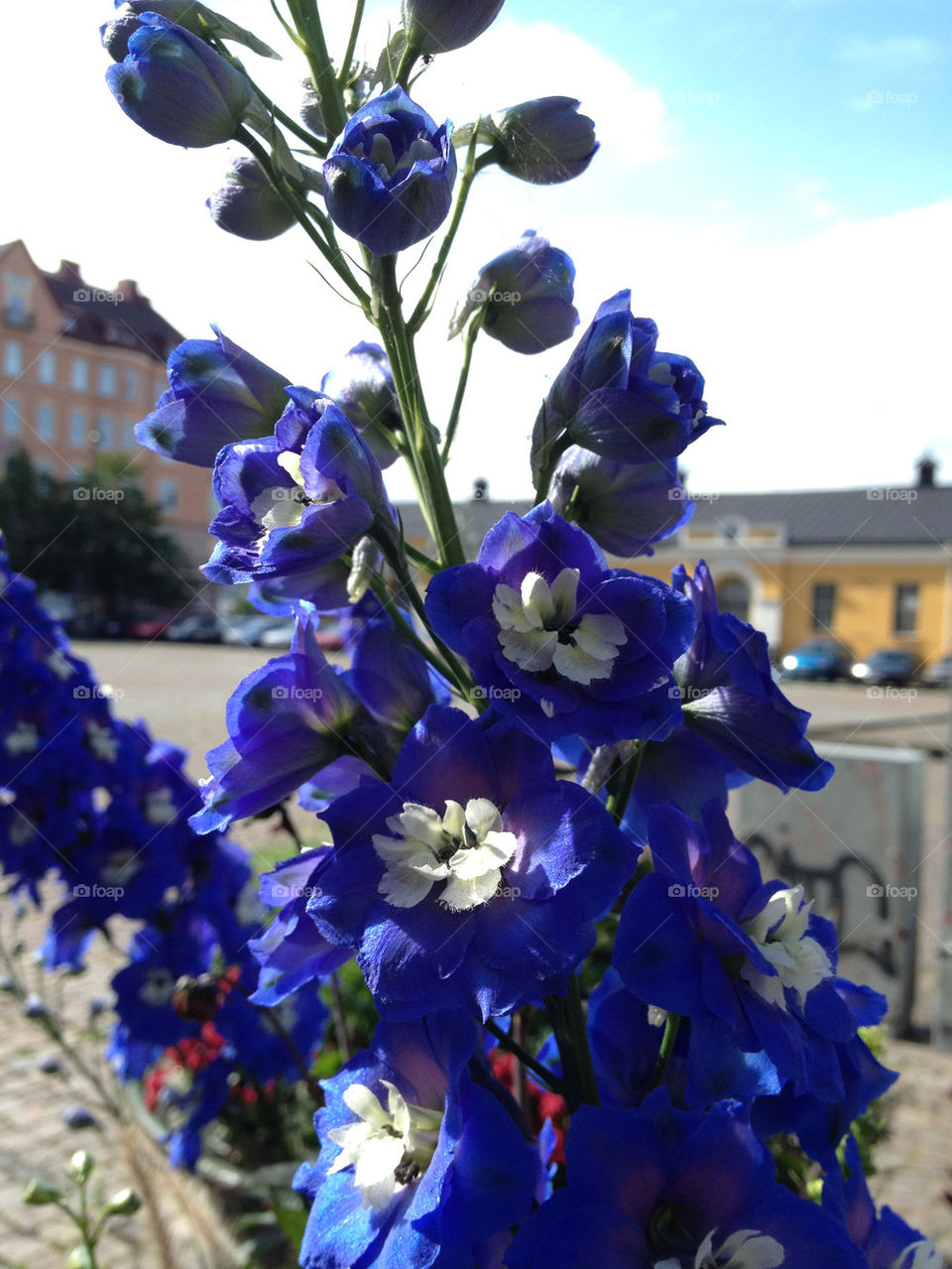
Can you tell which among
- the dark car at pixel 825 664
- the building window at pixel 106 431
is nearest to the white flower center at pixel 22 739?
the dark car at pixel 825 664

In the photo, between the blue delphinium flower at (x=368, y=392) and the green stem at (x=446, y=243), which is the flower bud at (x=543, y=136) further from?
the blue delphinium flower at (x=368, y=392)

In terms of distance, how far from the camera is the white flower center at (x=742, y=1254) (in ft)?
2.00

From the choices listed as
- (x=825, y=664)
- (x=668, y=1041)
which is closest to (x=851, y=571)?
(x=825, y=664)

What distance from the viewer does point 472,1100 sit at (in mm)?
682

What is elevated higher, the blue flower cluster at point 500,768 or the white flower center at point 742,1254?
the blue flower cluster at point 500,768

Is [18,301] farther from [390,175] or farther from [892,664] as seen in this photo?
[390,175]

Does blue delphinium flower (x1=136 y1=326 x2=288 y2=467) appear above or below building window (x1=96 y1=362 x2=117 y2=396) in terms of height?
below

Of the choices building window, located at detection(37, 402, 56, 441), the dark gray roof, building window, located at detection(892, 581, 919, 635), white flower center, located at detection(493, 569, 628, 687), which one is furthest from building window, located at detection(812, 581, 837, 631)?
white flower center, located at detection(493, 569, 628, 687)

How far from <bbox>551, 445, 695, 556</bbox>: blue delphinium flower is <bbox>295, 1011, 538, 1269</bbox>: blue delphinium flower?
0.47 metres

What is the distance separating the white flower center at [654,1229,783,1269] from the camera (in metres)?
0.61

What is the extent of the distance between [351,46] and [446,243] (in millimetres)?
210

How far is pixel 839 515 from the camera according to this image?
31.6 meters

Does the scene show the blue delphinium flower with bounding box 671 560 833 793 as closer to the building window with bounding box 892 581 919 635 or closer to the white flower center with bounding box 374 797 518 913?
the white flower center with bounding box 374 797 518 913

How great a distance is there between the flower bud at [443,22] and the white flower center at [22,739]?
150cm
